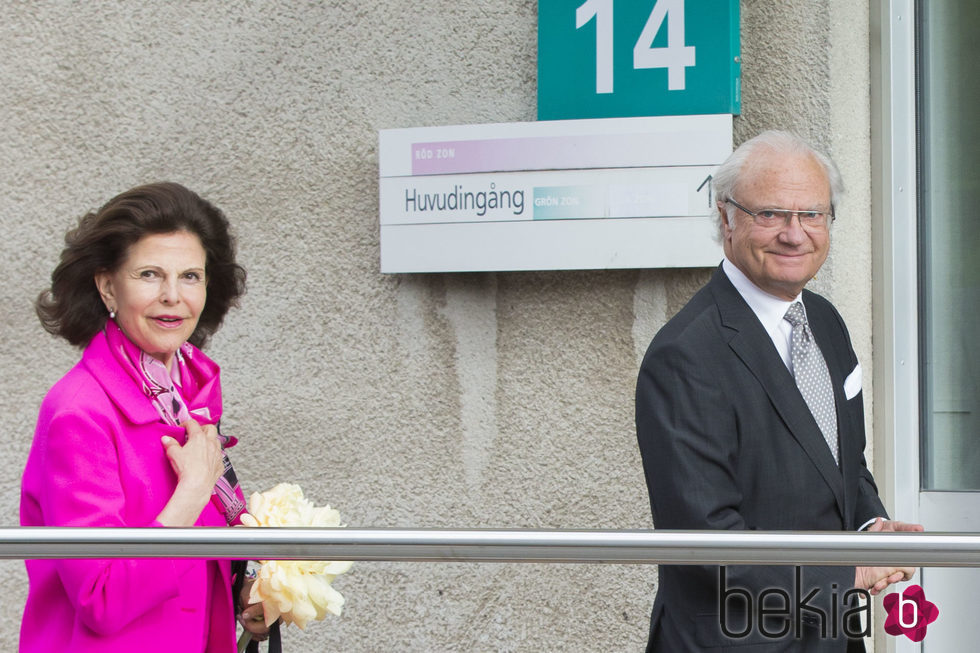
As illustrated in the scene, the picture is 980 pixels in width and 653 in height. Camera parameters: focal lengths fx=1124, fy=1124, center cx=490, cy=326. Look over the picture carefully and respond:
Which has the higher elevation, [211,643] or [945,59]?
[945,59]

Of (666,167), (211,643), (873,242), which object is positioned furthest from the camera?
(873,242)

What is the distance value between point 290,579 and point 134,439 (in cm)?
39

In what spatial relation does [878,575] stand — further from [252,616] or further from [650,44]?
[650,44]

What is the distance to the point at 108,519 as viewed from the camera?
192 cm

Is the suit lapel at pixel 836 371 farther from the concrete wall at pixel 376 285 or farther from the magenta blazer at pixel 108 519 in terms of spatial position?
the magenta blazer at pixel 108 519

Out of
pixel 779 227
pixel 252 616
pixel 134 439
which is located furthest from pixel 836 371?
pixel 134 439

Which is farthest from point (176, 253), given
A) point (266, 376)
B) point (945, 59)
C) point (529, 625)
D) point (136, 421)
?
point (945, 59)

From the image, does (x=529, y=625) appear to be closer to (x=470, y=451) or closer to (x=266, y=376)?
(x=470, y=451)

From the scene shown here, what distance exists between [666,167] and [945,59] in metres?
1.01

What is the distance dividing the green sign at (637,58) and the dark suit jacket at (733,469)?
146 centimetres

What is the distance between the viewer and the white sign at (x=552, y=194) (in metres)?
3.46

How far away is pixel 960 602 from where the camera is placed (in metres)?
3.55

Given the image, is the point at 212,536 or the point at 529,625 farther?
the point at 529,625

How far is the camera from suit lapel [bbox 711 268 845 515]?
2121mm
